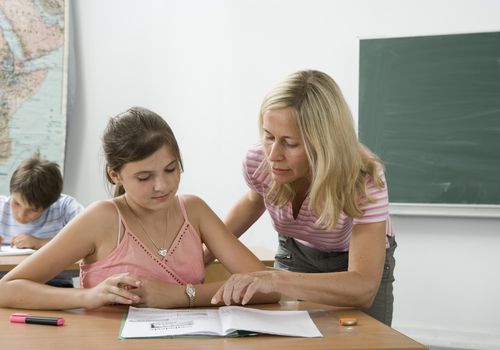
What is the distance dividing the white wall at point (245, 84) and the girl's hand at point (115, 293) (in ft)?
8.15

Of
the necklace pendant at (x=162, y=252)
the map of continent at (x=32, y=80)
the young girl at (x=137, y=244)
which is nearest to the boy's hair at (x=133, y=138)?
the young girl at (x=137, y=244)

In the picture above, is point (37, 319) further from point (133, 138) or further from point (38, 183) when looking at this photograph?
point (38, 183)

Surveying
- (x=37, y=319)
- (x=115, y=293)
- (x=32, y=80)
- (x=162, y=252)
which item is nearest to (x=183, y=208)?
(x=162, y=252)

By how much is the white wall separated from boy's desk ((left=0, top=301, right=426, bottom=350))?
2556 mm

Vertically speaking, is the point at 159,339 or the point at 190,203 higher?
the point at 190,203

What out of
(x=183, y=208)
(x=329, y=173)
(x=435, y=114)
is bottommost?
(x=183, y=208)

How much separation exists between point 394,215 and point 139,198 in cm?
256

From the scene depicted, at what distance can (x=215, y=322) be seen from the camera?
1.49m

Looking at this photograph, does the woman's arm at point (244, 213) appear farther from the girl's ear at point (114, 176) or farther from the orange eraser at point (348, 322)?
the orange eraser at point (348, 322)

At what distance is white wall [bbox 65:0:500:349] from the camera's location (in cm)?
399

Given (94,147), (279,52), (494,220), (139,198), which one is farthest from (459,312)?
(139,198)

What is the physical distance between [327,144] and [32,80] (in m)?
3.17

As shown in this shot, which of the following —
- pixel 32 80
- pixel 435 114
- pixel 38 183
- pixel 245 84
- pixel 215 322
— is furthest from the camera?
pixel 32 80

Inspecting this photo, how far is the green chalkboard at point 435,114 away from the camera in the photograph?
3873mm
